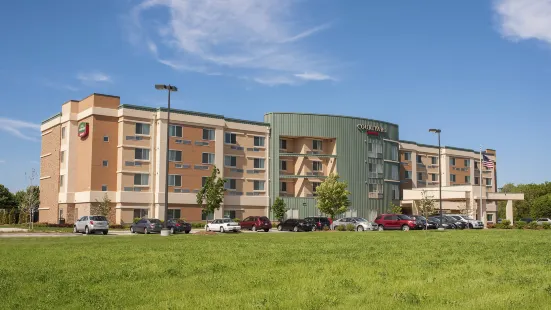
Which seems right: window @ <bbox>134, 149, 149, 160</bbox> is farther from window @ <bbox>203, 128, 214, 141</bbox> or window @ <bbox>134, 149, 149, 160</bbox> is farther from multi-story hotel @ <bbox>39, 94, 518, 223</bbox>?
window @ <bbox>203, 128, 214, 141</bbox>

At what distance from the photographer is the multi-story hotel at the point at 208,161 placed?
203ft

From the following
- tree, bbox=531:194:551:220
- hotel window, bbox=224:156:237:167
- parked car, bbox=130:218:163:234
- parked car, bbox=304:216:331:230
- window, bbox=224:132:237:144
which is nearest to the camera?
parked car, bbox=130:218:163:234

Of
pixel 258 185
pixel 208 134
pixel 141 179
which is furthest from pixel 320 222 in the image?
pixel 141 179

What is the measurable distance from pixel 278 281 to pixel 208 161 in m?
56.5

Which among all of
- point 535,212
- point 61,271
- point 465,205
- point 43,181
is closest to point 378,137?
point 465,205

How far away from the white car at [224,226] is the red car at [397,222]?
13256 mm

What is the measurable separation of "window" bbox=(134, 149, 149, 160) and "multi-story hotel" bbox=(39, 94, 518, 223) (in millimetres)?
116

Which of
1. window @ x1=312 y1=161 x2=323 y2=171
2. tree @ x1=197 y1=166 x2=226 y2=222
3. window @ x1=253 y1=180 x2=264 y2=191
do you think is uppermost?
window @ x1=312 y1=161 x2=323 y2=171

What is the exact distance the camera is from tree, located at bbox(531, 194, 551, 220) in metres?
97.4

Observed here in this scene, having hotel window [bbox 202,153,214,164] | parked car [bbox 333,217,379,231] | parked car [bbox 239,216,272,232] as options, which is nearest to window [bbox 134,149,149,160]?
hotel window [bbox 202,153,214,164]

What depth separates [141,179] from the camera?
62656 mm

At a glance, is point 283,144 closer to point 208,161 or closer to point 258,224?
point 208,161

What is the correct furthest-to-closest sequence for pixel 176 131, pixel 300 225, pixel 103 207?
pixel 176 131 < pixel 103 207 < pixel 300 225

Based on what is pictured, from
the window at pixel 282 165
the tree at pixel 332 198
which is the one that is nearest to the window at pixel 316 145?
the window at pixel 282 165
